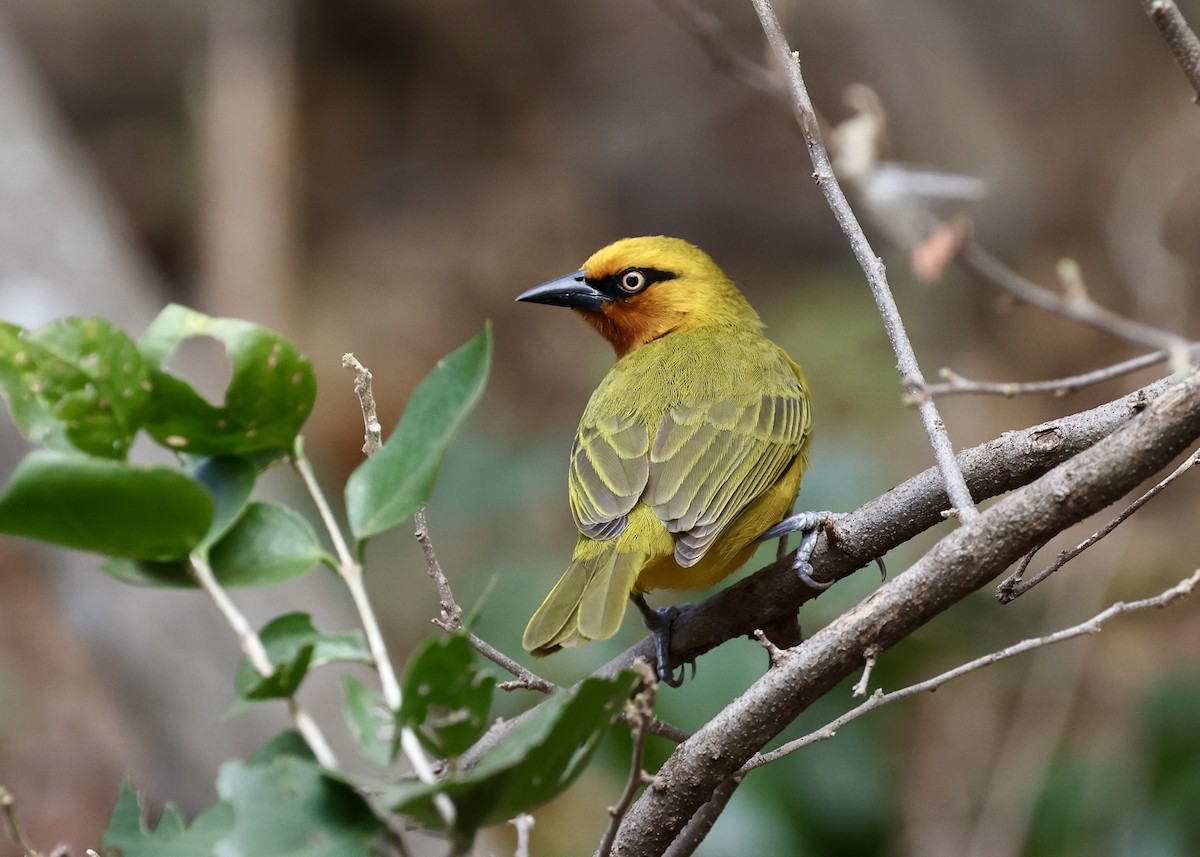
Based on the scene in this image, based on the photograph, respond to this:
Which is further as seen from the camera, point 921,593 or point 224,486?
point 921,593

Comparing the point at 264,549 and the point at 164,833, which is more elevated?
the point at 264,549

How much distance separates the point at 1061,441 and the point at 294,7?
7.23 m

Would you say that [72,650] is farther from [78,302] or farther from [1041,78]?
[1041,78]

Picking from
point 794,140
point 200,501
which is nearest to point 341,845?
point 200,501

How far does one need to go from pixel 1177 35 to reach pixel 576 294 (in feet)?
7.80

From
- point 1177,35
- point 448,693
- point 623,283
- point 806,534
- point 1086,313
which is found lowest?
point 448,693

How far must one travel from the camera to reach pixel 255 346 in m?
1.33

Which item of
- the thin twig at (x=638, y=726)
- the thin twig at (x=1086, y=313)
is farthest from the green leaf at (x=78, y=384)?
the thin twig at (x=1086, y=313)

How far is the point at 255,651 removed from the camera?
3.95ft

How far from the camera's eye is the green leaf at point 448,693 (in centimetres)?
116

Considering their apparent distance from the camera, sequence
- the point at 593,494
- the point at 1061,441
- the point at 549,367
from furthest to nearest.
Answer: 1. the point at 549,367
2. the point at 593,494
3. the point at 1061,441

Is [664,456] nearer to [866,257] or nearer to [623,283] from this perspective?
[623,283]

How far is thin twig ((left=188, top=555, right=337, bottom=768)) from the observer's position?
3.84 ft

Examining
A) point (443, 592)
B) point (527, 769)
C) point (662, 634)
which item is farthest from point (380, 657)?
point (662, 634)
